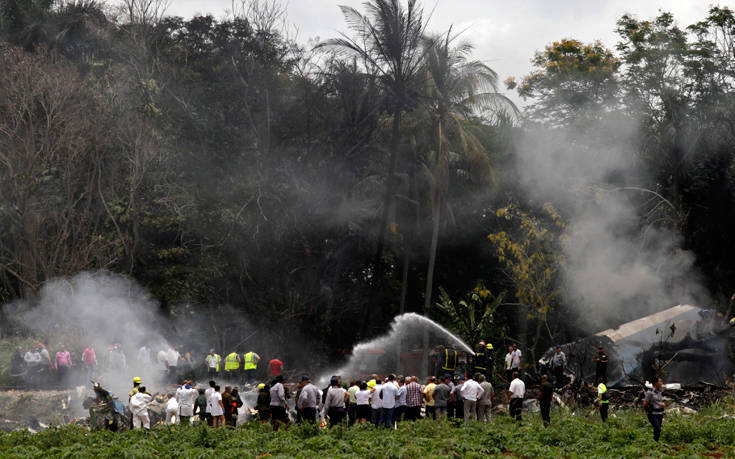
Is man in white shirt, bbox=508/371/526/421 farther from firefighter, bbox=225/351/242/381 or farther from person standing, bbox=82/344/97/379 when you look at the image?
person standing, bbox=82/344/97/379

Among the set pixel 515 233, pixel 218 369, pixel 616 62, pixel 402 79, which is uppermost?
pixel 616 62

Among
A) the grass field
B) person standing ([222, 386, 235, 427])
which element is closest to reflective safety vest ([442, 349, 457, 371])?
the grass field

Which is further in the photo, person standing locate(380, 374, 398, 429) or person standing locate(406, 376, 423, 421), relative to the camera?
person standing locate(406, 376, 423, 421)

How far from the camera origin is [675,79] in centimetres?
3981

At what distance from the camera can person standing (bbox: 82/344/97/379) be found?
28.9 m

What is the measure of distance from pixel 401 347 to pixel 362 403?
16854 mm

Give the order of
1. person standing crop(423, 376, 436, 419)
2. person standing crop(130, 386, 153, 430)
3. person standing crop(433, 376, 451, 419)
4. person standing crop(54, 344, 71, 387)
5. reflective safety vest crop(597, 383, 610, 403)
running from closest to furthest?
1. person standing crop(130, 386, 153, 430)
2. reflective safety vest crop(597, 383, 610, 403)
3. person standing crop(433, 376, 451, 419)
4. person standing crop(423, 376, 436, 419)
5. person standing crop(54, 344, 71, 387)

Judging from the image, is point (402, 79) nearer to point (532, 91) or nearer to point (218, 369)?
point (218, 369)

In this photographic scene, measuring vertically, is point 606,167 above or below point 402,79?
below

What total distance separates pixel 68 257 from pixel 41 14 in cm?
1541

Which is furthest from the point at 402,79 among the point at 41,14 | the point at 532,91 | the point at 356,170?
the point at 41,14

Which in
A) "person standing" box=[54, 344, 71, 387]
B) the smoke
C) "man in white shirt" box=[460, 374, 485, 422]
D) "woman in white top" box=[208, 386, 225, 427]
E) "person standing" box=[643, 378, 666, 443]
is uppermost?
the smoke

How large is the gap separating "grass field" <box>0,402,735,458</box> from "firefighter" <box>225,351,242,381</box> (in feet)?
34.3

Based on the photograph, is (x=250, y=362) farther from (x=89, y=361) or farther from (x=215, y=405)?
(x=215, y=405)
